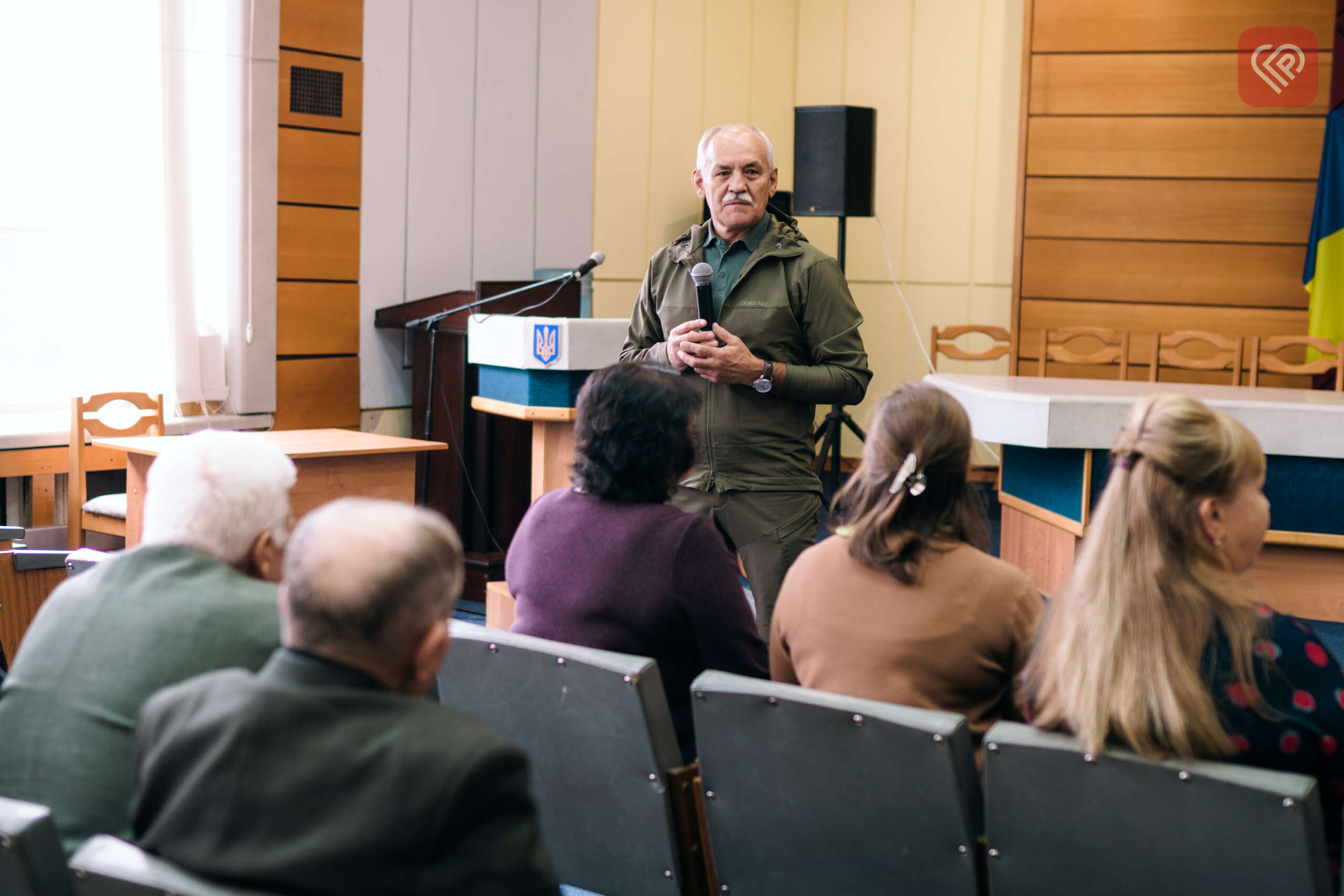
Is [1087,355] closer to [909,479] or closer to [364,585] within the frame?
[909,479]

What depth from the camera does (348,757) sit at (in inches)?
38.7

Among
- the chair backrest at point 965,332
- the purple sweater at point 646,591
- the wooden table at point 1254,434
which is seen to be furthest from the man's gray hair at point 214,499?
the chair backrest at point 965,332

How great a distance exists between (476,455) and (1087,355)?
3.14 m

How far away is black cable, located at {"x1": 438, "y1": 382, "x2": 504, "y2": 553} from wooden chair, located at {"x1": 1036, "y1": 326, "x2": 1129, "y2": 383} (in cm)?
279

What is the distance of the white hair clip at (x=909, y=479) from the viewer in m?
1.65

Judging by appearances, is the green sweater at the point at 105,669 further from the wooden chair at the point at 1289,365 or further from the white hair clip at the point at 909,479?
the wooden chair at the point at 1289,365

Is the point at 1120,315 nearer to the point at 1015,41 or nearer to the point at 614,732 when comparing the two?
the point at 1015,41

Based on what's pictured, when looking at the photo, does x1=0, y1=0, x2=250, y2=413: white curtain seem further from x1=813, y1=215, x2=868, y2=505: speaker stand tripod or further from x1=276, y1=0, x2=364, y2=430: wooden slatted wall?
x1=813, y1=215, x2=868, y2=505: speaker stand tripod

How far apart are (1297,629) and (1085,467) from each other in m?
2.08

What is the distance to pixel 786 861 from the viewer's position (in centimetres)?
163

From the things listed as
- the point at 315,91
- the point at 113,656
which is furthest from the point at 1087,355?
the point at 113,656

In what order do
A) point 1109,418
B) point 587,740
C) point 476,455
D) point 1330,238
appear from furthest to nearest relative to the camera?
point 1330,238, point 476,455, point 1109,418, point 587,740

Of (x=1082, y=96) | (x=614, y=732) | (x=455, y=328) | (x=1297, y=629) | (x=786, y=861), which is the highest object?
(x=1082, y=96)

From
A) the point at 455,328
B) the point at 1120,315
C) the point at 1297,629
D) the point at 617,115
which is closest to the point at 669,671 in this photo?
the point at 1297,629
